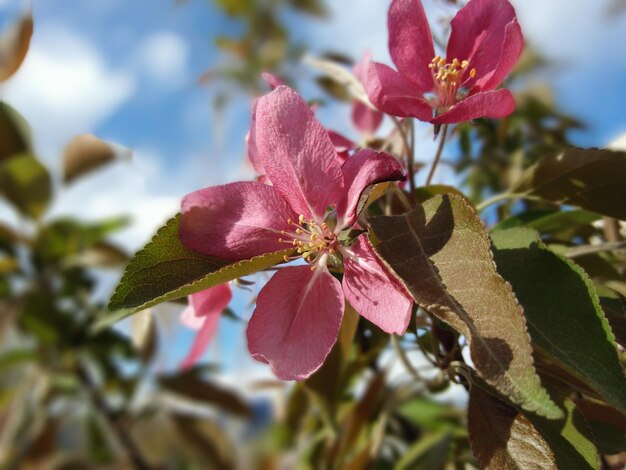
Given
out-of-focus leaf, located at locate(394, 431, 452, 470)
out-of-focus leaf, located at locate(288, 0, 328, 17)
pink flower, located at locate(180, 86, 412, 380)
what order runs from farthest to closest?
out-of-focus leaf, located at locate(288, 0, 328, 17), out-of-focus leaf, located at locate(394, 431, 452, 470), pink flower, located at locate(180, 86, 412, 380)

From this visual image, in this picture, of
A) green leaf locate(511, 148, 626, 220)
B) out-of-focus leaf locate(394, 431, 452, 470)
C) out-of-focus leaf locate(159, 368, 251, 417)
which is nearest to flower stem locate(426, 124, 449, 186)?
green leaf locate(511, 148, 626, 220)

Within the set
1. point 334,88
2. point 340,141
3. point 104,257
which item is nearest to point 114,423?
point 104,257

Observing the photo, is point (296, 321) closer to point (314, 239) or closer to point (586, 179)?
point (314, 239)

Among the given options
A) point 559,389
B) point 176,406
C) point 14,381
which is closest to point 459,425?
point 559,389

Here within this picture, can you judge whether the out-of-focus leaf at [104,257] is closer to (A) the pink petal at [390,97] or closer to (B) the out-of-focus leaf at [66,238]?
(B) the out-of-focus leaf at [66,238]

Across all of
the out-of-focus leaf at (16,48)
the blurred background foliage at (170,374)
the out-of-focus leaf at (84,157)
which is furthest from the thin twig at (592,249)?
the out-of-focus leaf at (84,157)

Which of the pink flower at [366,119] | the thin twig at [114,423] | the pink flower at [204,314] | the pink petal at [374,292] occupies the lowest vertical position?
the thin twig at [114,423]

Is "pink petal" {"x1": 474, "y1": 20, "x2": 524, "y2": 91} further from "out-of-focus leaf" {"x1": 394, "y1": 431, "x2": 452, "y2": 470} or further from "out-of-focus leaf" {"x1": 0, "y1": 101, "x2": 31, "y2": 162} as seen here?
"out-of-focus leaf" {"x1": 0, "y1": 101, "x2": 31, "y2": 162}
